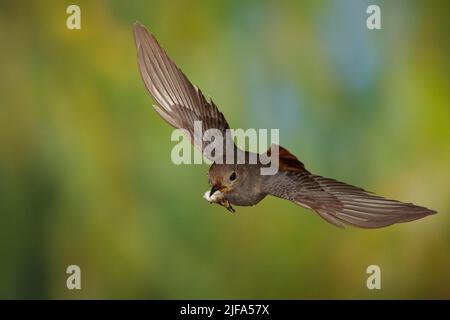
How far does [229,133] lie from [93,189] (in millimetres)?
452

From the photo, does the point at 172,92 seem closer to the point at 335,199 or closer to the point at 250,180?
the point at 250,180

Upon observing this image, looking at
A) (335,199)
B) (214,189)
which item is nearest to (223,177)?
(214,189)

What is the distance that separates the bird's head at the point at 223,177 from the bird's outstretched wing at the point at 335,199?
5 centimetres

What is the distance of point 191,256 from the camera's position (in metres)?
1.37

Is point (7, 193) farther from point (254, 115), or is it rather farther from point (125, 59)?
point (254, 115)

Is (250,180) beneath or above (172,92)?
beneath

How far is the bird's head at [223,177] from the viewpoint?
0.94m

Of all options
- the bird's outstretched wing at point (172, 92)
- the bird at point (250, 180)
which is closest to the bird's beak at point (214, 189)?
the bird at point (250, 180)

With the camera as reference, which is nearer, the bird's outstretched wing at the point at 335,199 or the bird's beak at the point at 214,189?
the bird's outstretched wing at the point at 335,199

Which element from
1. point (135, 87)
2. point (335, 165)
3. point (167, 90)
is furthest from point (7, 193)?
point (335, 165)

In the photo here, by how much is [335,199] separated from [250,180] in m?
0.12

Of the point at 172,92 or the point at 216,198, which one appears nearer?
the point at 216,198

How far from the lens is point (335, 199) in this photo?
91cm

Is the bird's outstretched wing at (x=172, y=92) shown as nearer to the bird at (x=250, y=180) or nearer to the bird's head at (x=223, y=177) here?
the bird at (x=250, y=180)
